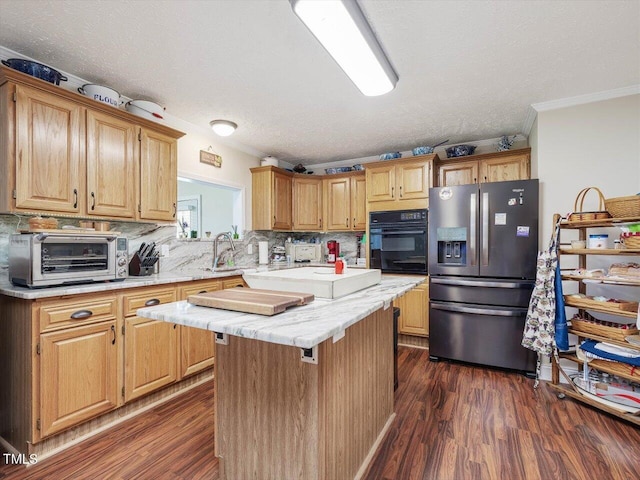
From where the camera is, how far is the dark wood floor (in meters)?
1.70

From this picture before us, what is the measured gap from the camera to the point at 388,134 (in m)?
3.69

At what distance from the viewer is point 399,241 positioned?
3.81 metres

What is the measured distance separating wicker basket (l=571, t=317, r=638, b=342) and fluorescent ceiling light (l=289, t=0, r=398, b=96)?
2291 millimetres

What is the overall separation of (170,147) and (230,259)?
59.4 inches

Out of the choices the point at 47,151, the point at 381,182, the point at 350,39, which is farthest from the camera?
the point at 381,182

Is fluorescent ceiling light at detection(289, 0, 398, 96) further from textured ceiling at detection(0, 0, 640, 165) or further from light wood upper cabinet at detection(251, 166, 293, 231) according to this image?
light wood upper cabinet at detection(251, 166, 293, 231)

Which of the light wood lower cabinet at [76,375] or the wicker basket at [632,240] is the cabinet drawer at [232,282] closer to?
Answer: the light wood lower cabinet at [76,375]

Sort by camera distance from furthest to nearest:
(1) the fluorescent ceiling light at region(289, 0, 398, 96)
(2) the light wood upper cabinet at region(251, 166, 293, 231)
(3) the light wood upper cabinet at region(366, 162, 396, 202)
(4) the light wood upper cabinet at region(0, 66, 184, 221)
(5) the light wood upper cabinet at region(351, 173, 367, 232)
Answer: (5) the light wood upper cabinet at region(351, 173, 367, 232) → (2) the light wood upper cabinet at region(251, 166, 293, 231) → (3) the light wood upper cabinet at region(366, 162, 396, 202) → (4) the light wood upper cabinet at region(0, 66, 184, 221) → (1) the fluorescent ceiling light at region(289, 0, 398, 96)

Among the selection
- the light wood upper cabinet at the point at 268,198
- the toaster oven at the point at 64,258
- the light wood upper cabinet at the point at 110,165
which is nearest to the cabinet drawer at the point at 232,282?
the toaster oven at the point at 64,258

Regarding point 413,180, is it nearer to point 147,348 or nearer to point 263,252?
point 263,252

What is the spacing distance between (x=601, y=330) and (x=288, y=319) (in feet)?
8.31

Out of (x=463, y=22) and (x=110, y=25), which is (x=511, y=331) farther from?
(x=110, y=25)

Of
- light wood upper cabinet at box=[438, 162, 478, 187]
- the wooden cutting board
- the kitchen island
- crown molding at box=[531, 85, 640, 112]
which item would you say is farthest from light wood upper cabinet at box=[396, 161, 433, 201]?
the wooden cutting board

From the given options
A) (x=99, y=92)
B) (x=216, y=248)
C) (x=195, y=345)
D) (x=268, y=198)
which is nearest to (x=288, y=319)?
(x=195, y=345)
